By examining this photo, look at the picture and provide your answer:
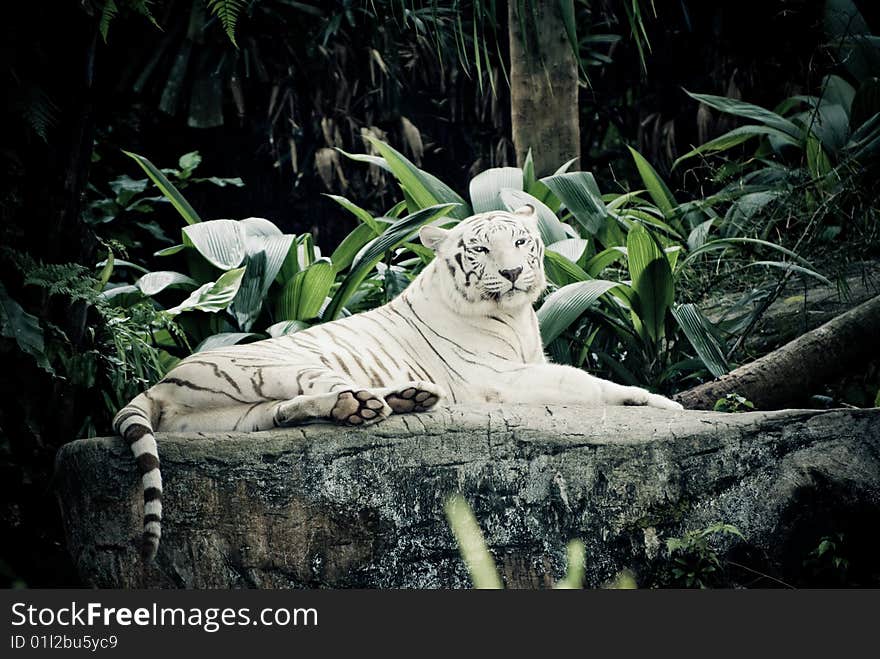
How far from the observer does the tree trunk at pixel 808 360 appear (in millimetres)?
4684

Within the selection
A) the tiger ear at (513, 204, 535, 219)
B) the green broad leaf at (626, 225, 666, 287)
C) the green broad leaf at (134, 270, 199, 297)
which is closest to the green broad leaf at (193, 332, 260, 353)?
the green broad leaf at (134, 270, 199, 297)

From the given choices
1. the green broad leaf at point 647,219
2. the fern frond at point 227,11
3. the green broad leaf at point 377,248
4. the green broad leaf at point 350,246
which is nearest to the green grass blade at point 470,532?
the fern frond at point 227,11

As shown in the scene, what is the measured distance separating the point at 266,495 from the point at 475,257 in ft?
4.85

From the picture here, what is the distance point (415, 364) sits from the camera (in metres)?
4.30

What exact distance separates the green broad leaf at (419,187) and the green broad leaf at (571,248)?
0.79 metres

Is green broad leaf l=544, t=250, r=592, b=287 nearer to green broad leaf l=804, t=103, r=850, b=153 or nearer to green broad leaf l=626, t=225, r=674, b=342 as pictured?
green broad leaf l=626, t=225, r=674, b=342

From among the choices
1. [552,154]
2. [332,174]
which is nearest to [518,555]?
[552,154]

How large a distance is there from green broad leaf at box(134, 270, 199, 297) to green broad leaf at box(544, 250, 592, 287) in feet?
7.14

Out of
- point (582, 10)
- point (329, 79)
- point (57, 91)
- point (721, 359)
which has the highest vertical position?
point (582, 10)

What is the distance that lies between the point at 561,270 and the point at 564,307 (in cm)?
60

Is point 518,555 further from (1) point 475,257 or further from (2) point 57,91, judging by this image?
(2) point 57,91

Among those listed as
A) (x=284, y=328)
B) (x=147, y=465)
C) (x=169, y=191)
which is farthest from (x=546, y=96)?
(x=147, y=465)

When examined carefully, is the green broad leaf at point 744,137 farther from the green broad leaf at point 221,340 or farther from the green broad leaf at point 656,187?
the green broad leaf at point 221,340

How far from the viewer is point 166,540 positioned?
11.1 feet
